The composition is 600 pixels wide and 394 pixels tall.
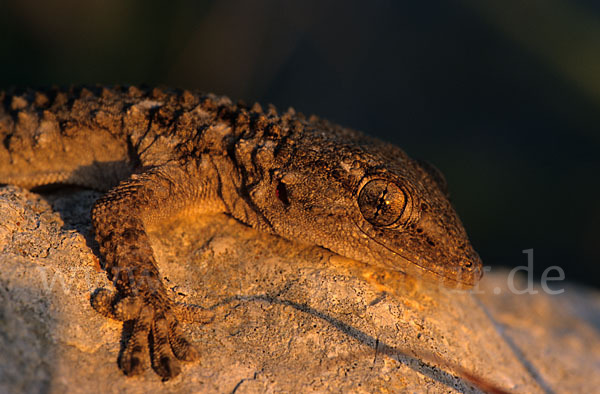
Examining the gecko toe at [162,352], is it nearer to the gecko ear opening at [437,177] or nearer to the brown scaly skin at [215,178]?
the brown scaly skin at [215,178]

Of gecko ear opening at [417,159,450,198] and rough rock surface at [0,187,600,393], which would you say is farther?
gecko ear opening at [417,159,450,198]

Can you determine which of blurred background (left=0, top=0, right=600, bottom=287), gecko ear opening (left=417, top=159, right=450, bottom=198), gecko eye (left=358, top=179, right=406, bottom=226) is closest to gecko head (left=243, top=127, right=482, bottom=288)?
gecko eye (left=358, top=179, right=406, bottom=226)

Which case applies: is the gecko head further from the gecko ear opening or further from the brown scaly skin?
the gecko ear opening

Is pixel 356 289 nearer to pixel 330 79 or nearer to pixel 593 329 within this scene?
pixel 593 329

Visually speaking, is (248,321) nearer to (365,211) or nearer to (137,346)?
(137,346)

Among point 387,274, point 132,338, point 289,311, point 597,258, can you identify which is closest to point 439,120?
point 597,258

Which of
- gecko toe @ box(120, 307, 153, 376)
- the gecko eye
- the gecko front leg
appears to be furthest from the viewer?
the gecko eye
